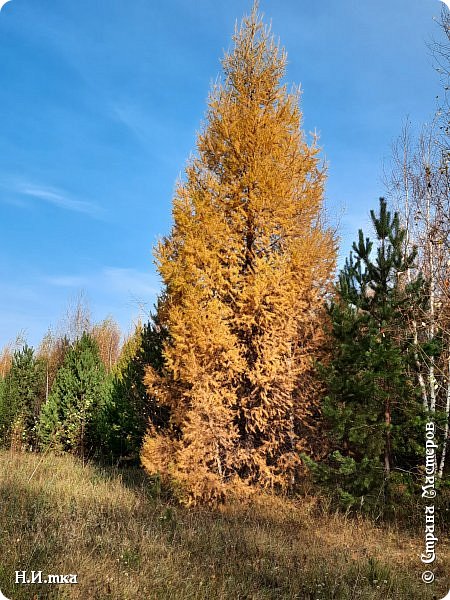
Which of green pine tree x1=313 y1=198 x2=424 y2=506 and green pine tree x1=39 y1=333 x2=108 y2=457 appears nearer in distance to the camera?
green pine tree x1=313 y1=198 x2=424 y2=506

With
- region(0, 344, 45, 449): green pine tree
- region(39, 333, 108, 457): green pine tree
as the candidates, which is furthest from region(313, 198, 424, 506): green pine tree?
region(0, 344, 45, 449): green pine tree

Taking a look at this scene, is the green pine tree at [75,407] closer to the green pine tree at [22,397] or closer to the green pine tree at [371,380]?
the green pine tree at [22,397]

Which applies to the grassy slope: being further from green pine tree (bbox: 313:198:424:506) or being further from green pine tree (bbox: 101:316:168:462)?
green pine tree (bbox: 101:316:168:462)

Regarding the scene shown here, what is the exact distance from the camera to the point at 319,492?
8.08 meters

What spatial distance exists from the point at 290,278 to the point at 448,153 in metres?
3.42

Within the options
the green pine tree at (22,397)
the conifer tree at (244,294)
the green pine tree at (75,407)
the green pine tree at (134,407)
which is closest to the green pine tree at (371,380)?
the conifer tree at (244,294)

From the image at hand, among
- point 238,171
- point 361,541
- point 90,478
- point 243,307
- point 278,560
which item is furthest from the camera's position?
point 90,478

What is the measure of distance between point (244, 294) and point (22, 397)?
41.9 ft

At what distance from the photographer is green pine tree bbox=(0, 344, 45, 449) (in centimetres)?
1700

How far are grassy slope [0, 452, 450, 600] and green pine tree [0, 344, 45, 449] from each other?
897 centimetres

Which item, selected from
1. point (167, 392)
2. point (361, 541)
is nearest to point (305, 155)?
point (167, 392)

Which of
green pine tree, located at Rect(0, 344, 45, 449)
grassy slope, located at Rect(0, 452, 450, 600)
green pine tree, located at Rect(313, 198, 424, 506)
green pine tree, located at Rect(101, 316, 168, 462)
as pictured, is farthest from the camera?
green pine tree, located at Rect(0, 344, 45, 449)

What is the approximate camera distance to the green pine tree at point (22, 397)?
17000 mm

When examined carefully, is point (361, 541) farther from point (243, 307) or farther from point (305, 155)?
point (305, 155)
